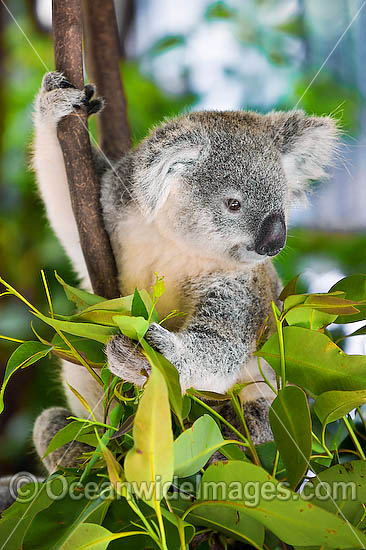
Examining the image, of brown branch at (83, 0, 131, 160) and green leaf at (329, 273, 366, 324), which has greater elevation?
brown branch at (83, 0, 131, 160)

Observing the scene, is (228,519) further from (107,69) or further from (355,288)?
(107,69)

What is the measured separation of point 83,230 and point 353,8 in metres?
1.29

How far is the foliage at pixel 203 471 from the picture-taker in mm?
693

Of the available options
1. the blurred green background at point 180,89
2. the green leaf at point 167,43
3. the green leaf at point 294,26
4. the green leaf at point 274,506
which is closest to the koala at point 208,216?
the green leaf at point 274,506

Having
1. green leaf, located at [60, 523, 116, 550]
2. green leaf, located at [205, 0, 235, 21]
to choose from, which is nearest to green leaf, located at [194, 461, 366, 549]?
green leaf, located at [60, 523, 116, 550]

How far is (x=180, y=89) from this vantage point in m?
2.33

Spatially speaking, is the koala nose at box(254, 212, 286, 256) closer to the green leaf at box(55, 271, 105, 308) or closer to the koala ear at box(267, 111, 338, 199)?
the koala ear at box(267, 111, 338, 199)

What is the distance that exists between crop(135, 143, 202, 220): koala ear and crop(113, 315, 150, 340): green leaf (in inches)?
18.2

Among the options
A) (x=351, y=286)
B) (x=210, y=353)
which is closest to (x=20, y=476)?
(x=210, y=353)

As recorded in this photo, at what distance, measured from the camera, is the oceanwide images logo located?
665 millimetres

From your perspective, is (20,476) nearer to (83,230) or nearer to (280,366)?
(83,230)

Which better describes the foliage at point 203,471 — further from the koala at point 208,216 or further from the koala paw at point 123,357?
the koala at point 208,216

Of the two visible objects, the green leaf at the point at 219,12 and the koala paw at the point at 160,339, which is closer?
the koala paw at the point at 160,339

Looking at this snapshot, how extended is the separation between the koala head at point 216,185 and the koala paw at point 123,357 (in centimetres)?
38
